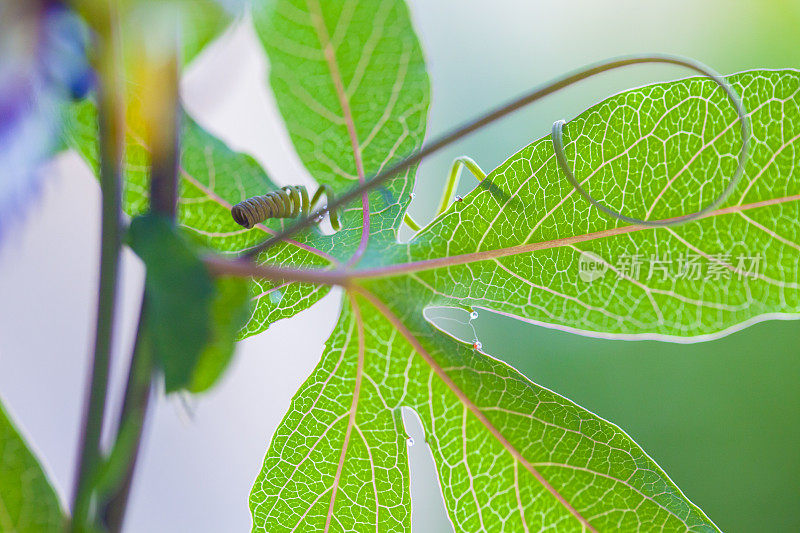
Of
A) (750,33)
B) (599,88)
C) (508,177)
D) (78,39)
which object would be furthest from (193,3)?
(750,33)

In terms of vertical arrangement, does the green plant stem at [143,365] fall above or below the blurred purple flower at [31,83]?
below

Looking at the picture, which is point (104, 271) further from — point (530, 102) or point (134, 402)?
point (530, 102)

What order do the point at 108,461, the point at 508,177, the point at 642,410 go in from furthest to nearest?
the point at 642,410 < the point at 508,177 < the point at 108,461

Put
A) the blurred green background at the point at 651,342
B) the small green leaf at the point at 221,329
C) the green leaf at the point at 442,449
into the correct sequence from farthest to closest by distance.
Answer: the blurred green background at the point at 651,342
the green leaf at the point at 442,449
the small green leaf at the point at 221,329

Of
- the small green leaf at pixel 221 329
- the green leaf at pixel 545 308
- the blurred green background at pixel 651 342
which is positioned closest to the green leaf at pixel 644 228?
the green leaf at pixel 545 308

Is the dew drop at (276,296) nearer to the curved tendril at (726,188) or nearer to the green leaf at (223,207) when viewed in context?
the green leaf at (223,207)

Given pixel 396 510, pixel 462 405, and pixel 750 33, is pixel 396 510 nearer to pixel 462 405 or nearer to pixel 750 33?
pixel 462 405

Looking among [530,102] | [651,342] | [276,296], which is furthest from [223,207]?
[651,342]
